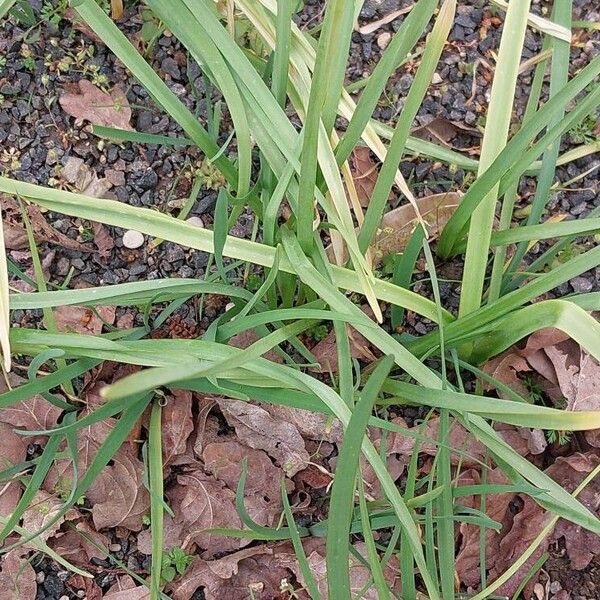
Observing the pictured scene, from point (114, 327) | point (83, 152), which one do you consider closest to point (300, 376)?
point (114, 327)

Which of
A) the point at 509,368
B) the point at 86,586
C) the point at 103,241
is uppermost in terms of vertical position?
the point at 103,241

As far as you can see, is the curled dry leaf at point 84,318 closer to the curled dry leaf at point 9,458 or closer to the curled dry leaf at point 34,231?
the curled dry leaf at point 34,231

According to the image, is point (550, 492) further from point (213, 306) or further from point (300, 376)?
Result: point (213, 306)

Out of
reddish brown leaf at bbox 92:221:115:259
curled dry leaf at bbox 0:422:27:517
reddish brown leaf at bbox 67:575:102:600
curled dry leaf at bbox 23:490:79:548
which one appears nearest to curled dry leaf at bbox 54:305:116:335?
reddish brown leaf at bbox 92:221:115:259

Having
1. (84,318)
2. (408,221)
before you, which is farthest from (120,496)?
(408,221)

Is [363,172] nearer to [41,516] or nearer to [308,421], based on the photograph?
[308,421]

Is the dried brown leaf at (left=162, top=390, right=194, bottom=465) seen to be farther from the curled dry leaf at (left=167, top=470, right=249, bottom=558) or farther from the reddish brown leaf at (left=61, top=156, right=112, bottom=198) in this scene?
the reddish brown leaf at (left=61, top=156, right=112, bottom=198)

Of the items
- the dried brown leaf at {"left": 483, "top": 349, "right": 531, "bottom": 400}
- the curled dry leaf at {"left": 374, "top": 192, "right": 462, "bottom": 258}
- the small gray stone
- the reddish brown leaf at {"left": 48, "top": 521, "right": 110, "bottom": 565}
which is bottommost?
the reddish brown leaf at {"left": 48, "top": 521, "right": 110, "bottom": 565}
